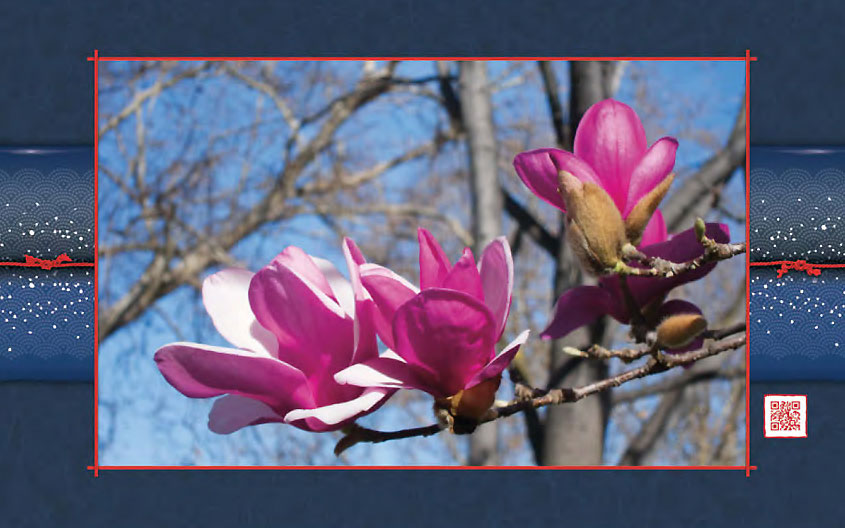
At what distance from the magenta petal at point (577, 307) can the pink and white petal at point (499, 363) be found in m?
0.14

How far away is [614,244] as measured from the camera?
1.74 feet

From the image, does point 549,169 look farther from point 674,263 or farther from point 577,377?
point 577,377

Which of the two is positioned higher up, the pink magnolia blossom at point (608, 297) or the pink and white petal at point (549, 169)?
the pink and white petal at point (549, 169)

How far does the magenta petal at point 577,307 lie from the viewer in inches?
24.3

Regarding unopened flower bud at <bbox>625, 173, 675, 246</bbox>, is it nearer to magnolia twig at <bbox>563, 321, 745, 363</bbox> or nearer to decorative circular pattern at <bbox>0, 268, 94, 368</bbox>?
magnolia twig at <bbox>563, 321, 745, 363</bbox>

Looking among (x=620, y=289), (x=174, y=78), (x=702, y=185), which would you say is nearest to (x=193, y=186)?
(x=174, y=78)

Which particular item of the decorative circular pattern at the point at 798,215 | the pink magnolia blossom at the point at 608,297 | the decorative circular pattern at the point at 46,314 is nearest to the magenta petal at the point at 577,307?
the pink magnolia blossom at the point at 608,297

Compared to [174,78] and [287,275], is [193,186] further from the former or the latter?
[287,275]

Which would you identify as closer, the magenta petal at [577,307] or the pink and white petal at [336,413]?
the pink and white petal at [336,413]

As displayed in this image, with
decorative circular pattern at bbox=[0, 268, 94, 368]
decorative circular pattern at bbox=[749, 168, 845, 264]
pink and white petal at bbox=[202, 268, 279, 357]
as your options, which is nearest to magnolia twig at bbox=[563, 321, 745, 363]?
pink and white petal at bbox=[202, 268, 279, 357]

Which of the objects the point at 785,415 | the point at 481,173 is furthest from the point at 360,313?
the point at 481,173

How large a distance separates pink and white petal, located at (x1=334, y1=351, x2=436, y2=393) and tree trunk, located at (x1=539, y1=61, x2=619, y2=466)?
140 cm

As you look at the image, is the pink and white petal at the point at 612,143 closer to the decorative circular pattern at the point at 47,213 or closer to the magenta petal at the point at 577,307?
the magenta petal at the point at 577,307

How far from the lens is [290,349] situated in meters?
0.47
